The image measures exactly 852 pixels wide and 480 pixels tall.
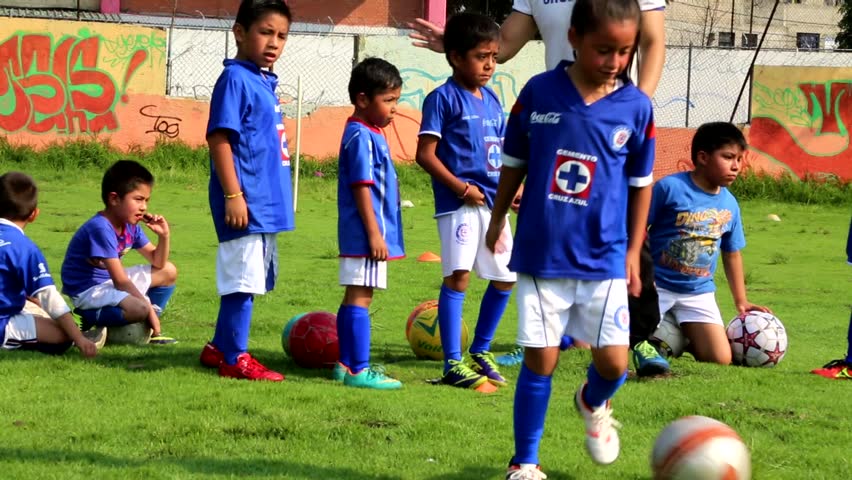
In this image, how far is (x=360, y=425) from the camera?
529 centimetres

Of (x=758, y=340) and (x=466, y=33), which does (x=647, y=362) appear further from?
(x=466, y=33)

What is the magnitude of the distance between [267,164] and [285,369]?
1238mm

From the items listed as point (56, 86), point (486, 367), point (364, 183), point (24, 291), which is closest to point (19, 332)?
point (24, 291)

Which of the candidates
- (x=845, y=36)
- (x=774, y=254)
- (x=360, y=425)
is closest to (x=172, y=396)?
(x=360, y=425)

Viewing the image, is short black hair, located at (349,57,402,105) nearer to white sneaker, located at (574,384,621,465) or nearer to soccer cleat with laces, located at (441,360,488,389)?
soccer cleat with laces, located at (441,360,488,389)

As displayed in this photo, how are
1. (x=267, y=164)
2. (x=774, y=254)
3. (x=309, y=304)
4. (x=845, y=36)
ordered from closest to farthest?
(x=267, y=164), (x=309, y=304), (x=774, y=254), (x=845, y=36)

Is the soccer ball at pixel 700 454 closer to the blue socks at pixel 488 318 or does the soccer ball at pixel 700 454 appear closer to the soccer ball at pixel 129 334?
the blue socks at pixel 488 318

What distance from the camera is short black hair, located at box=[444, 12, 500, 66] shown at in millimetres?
6449

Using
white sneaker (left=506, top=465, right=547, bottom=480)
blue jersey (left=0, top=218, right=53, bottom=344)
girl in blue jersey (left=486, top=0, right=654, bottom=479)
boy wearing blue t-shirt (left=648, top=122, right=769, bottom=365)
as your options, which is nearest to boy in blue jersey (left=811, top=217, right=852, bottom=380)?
boy wearing blue t-shirt (left=648, top=122, right=769, bottom=365)

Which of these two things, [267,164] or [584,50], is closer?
[584,50]

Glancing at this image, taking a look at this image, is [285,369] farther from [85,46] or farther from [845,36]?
[845,36]

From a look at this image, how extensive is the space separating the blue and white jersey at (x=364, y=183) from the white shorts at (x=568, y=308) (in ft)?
6.48

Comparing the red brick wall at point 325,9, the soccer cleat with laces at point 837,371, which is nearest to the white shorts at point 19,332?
the soccer cleat with laces at point 837,371

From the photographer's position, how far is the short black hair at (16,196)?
6938 mm
